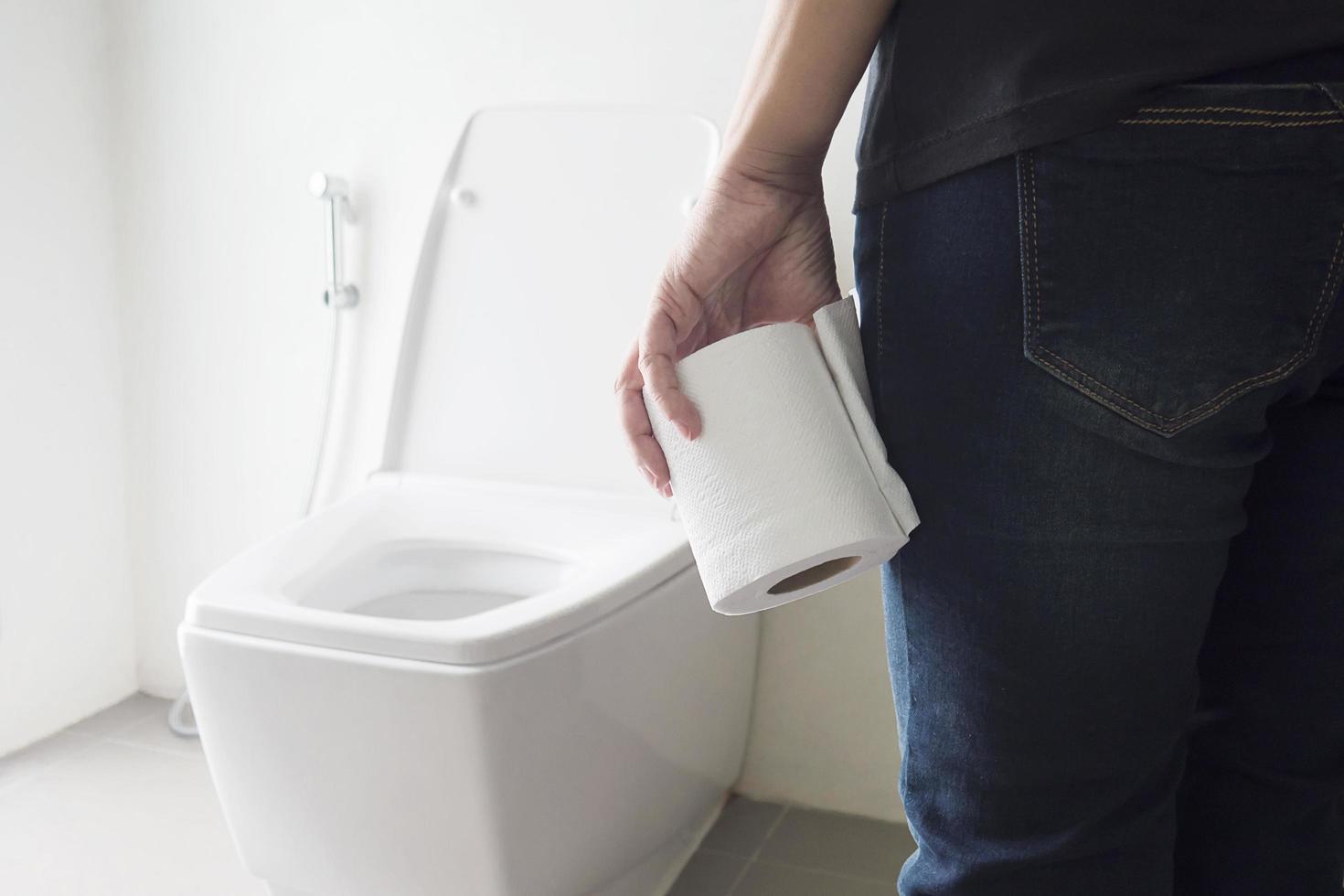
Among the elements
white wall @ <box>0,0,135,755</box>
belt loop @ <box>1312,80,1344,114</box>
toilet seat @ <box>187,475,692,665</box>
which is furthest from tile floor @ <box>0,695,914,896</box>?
belt loop @ <box>1312,80,1344,114</box>

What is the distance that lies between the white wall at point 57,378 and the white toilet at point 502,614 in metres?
0.57

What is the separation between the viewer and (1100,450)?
1.37ft

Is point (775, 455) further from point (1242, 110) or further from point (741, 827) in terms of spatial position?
point (741, 827)

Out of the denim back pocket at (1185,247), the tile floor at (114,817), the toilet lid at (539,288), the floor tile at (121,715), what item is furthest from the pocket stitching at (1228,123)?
the floor tile at (121,715)

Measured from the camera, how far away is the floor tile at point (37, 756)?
4.91ft

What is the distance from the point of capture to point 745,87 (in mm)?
522

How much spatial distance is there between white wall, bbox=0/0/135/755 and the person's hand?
129 cm

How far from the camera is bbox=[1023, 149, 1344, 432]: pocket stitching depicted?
1.32 feet

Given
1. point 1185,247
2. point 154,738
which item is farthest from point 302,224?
point 1185,247

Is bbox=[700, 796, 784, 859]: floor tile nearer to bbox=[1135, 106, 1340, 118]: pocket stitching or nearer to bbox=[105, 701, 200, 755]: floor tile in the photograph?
bbox=[105, 701, 200, 755]: floor tile

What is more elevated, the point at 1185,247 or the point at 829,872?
the point at 1185,247

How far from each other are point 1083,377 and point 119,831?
1.33m

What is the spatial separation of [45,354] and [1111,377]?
155cm

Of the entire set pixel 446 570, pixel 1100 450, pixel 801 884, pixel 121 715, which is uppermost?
pixel 1100 450
